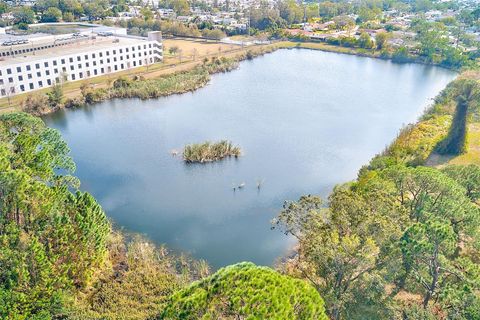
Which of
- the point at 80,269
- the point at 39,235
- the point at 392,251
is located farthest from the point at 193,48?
the point at 392,251

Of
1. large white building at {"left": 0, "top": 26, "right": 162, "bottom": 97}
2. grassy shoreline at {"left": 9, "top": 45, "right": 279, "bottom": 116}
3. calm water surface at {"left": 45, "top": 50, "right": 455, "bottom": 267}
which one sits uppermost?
large white building at {"left": 0, "top": 26, "right": 162, "bottom": 97}

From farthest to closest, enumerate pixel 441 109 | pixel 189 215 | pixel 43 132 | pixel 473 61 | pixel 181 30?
pixel 181 30 → pixel 473 61 → pixel 441 109 → pixel 189 215 → pixel 43 132

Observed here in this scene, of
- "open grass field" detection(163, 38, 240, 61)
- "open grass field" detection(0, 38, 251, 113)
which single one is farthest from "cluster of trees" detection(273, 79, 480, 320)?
"open grass field" detection(163, 38, 240, 61)

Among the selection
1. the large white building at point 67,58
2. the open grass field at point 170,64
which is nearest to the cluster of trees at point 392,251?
the open grass field at point 170,64

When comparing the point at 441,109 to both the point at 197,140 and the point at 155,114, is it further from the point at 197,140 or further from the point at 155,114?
the point at 155,114

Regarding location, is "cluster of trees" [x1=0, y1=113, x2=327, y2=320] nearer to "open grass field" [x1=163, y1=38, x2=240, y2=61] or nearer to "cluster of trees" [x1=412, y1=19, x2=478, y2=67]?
"open grass field" [x1=163, y1=38, x2=240, y2=61]

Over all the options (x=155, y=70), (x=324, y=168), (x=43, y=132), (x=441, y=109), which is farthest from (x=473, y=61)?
(x=43, y=132)
